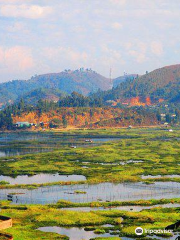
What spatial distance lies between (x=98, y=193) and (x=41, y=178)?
1606cm

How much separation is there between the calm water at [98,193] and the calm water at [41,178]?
572cm

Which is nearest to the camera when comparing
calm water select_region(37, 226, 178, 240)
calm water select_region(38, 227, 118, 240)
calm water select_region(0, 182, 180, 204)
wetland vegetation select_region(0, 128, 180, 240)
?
calm water select_region(37, 226, 178, 240)

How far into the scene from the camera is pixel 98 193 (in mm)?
63250

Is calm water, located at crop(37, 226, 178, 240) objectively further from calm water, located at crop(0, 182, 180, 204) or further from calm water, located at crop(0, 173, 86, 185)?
calm water, located at crop(0, 173, 86, 185)

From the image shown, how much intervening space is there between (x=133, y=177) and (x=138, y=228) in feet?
99.1

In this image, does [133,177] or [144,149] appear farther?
[144,149]

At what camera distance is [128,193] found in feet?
208

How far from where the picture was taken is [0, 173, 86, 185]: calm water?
73688 mm

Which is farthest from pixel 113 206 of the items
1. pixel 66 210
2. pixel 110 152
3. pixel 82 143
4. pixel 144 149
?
pixel 82 143

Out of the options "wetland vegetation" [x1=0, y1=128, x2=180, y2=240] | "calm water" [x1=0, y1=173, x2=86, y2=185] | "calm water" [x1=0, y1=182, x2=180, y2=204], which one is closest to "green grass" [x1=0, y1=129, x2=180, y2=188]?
"wetland vegetation" [x1=0, y1=128, x2=180, y2=240]

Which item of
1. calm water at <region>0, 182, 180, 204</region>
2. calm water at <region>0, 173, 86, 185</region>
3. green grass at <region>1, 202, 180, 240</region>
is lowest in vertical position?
green grass at <region>1, 202, 180, 240</region>

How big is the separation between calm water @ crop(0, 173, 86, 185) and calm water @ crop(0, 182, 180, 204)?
225 inches

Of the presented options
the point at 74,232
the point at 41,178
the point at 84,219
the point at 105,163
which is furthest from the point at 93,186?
the point at 105,163

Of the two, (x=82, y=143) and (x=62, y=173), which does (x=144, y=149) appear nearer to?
(x=82, y=143)
